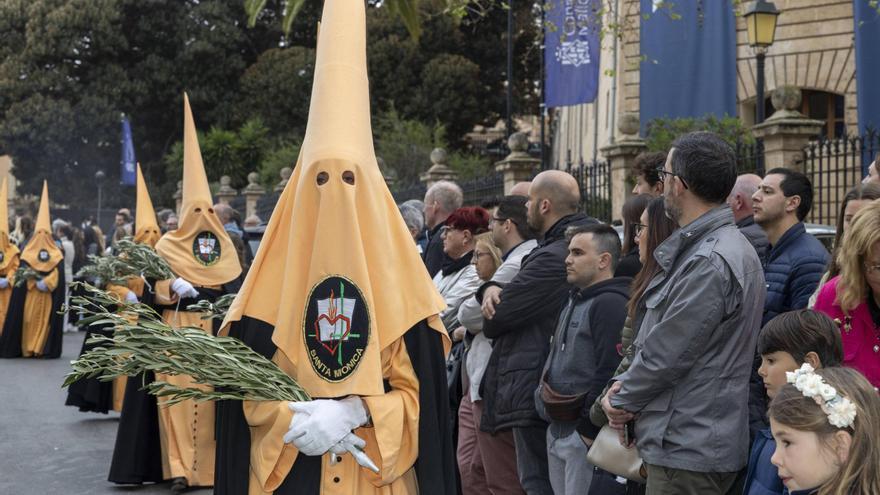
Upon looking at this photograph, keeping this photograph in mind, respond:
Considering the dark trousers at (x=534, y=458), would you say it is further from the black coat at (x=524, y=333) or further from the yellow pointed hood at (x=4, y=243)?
the yellow pointed hood at (x=4, y=243)

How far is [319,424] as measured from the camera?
4258mm

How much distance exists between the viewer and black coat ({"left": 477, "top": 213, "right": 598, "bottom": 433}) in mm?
6391

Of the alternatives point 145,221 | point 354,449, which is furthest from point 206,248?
point 354,449

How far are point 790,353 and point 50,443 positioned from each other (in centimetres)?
847

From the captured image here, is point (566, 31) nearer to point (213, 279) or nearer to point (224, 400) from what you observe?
point (213, 279)

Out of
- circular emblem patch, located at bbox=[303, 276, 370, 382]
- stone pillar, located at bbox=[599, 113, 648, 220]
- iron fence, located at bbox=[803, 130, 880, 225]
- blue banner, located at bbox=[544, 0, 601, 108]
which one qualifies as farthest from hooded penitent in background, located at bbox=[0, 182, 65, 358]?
circular emblem patch, located at bbox=[303, 276, 370, 382]

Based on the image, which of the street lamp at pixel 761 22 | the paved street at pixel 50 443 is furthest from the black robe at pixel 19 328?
the street lamp at pixel 761 22

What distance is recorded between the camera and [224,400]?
465cm

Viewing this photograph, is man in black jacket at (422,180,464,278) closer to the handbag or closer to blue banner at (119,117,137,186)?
the handbag

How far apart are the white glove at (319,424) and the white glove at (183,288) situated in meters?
5.16

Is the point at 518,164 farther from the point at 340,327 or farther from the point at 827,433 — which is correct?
the point at 827,433

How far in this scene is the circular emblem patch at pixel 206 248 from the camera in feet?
31.7

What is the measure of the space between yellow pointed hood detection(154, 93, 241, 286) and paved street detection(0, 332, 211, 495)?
1.67 metres

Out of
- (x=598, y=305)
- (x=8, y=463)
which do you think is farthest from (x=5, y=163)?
(x=598, y=305)
